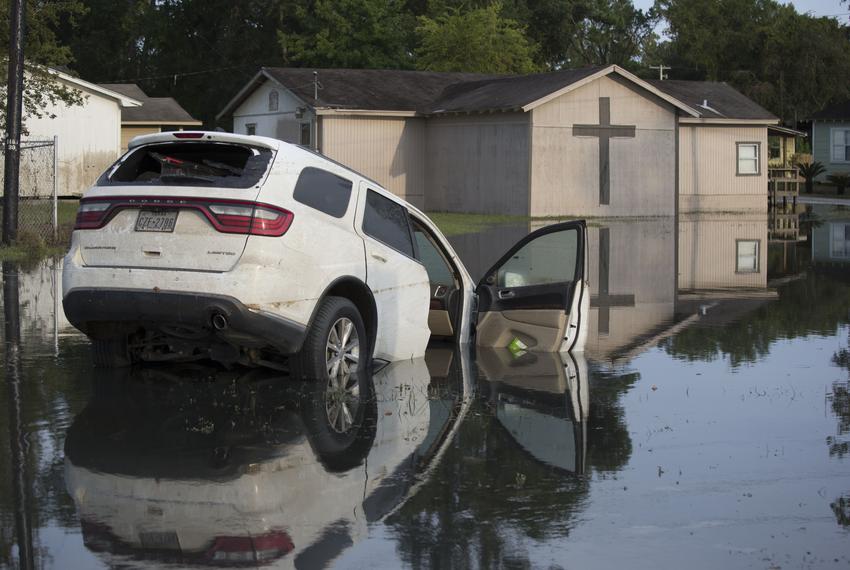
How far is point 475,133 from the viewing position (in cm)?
4016

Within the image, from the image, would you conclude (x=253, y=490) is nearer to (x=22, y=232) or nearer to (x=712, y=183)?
(x=22, y=232)

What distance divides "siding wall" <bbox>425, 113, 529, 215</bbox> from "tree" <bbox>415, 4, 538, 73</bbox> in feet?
73.2

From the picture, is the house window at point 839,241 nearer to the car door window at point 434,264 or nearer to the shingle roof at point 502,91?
the shingle roof at point 502,91

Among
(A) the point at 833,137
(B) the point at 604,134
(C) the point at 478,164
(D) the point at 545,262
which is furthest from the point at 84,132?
(A) the point at 833,137

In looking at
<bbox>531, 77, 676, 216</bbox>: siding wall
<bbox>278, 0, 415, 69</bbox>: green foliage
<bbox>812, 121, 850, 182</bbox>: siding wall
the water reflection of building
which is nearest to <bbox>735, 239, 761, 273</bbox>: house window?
the water reflection of building

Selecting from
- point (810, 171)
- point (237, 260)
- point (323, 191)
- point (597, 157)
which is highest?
point (810, 171)

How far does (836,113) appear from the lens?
59.9 m

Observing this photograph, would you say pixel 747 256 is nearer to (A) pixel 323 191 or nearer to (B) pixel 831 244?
(B) pixel 831 244

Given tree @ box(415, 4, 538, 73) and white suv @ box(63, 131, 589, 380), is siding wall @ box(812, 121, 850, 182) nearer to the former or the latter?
tree @ box(415, 4, 538, 73)

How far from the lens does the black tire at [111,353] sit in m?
10.5

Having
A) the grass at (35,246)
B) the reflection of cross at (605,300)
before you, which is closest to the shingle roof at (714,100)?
the reflection of cross at (605,300)

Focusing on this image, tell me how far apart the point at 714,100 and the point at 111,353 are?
38.3 m

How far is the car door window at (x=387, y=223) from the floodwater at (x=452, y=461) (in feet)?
3.47

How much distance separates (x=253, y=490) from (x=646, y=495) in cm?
199
